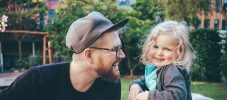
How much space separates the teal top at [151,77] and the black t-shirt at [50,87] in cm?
26

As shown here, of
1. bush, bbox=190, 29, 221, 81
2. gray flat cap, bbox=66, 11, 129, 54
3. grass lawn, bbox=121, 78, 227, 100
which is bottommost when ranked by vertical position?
grass lawn, bbox=121, 78, 227, 100

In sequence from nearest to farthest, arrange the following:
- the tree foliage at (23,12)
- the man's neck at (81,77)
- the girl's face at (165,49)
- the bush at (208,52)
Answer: the man's neck at (81,77), the girl's face at (165,49), the bush at (208,52), the tree foliage at (23,12)

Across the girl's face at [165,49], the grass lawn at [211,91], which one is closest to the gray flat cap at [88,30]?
the girl's face at [165,49]

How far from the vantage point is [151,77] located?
274 cm

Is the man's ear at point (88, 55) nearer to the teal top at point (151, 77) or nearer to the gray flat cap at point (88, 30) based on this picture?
the gray flat cap at point (88, 30)

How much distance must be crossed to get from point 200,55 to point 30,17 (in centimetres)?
998

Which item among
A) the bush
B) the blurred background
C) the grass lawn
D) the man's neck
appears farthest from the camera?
the bush

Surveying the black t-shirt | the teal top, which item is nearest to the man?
the black t-shirt

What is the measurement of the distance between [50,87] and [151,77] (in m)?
0.68

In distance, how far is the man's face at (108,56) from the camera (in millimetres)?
2434

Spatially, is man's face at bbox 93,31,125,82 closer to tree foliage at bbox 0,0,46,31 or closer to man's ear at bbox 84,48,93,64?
man's ear at bbox 84,48,93,64

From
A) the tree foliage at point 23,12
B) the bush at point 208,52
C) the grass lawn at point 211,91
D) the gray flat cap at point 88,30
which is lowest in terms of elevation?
the grass lawn at point 211,91

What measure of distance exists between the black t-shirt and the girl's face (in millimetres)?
355

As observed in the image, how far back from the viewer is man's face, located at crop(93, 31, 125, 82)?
243 cm
